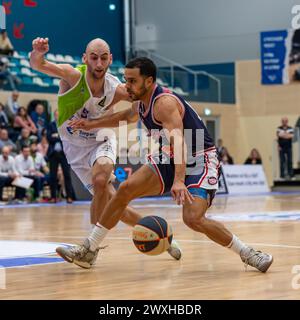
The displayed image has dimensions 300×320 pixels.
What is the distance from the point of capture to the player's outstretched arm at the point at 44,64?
24.4ft

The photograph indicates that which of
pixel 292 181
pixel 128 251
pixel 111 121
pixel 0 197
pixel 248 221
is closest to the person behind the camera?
pixel 111 121

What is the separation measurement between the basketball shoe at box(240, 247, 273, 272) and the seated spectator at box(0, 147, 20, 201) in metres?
12.6

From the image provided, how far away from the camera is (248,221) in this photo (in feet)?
41.0

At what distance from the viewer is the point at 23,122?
67.7ft

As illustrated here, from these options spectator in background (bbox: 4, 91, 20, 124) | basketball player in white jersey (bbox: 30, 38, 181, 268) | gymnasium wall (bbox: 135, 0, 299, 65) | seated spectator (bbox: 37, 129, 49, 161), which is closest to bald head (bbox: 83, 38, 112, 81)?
basketball player in white jersey (bbox: 30, 38, 181, 268)

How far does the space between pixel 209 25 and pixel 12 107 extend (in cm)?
1259

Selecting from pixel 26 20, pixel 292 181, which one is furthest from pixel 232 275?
pixel 26 20

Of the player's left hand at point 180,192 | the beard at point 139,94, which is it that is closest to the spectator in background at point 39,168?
the beard at point 139,94

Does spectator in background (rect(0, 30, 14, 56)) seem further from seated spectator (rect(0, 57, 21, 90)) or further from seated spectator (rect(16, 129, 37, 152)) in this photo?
seated spectator (rect(16, 129, 37, 152))

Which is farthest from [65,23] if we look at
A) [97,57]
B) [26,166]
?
[97,57]

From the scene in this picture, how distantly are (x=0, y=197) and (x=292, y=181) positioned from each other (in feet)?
36.7

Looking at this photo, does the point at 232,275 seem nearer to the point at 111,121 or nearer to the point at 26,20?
the point at 111,121

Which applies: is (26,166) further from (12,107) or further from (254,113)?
(254,113)
